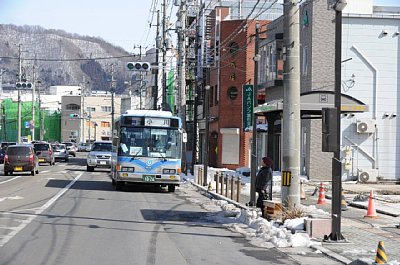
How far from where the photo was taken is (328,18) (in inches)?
1303

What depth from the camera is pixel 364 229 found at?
607 inches

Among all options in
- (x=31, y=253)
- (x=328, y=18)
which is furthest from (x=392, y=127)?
(x=31, y=253)

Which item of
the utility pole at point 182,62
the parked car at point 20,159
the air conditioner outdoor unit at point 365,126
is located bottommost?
the parked car at point 20,159

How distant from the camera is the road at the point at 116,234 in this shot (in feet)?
35.3


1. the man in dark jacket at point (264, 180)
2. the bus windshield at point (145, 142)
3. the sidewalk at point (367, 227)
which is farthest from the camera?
the bus windshield at point (145, 142)

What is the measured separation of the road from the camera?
35.3ft

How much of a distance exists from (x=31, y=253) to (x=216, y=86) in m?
40.5

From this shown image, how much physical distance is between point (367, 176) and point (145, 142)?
42.4 feet

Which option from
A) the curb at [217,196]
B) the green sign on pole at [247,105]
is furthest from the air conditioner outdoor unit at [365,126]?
the curb at [217,196]

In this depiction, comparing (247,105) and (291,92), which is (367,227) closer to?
(291,92)

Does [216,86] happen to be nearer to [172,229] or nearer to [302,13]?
[302,13]

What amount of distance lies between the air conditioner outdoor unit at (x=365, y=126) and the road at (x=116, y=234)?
1361 centimetres

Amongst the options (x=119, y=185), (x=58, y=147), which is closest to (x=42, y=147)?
(x=58, y=147)

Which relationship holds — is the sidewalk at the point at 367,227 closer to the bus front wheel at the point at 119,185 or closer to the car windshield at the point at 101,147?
the bus front wheel at the point at 119,185
